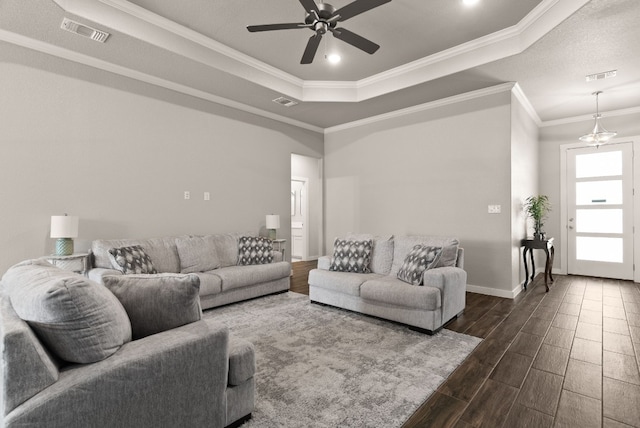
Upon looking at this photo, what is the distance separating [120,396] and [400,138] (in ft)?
17.1

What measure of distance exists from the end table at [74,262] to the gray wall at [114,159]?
0.34m

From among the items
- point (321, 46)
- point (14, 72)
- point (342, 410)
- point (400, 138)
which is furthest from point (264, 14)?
point (342, 410)

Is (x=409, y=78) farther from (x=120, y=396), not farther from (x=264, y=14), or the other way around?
(x=120, y=396)

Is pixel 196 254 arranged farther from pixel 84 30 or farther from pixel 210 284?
pixel 84 30

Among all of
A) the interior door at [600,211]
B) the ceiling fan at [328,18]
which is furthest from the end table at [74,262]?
the interior door at [600,211]

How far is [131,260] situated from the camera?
10.9 ft

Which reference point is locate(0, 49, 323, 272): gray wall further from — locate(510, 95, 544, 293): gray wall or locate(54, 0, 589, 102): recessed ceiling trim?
locate(510, 95, 544, 293): gray wall

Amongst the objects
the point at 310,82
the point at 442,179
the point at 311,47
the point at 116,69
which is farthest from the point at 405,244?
the point at 116,69

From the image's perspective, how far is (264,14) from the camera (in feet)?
10.6

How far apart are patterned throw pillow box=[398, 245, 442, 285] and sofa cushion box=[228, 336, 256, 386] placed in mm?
2015

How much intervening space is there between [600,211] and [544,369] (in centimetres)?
472

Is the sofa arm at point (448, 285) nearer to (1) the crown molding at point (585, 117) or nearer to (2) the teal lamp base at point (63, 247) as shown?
(2) the teal lamp base at point (63, 247)

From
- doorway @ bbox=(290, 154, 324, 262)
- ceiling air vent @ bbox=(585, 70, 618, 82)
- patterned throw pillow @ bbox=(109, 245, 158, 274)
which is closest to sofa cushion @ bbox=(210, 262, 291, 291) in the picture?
patterned throw pillow @ bbox=(109, 245, 158, 274)

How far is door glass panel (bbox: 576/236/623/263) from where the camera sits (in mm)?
5396
